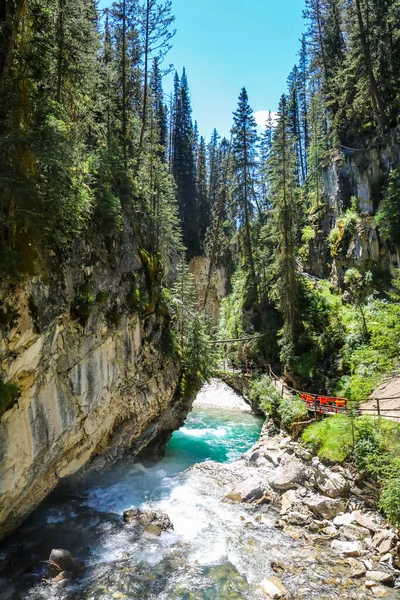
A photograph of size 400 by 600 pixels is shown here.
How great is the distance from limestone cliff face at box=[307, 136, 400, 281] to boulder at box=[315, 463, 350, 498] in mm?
14903

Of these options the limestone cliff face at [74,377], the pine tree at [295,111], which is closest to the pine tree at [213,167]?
the pine tree at [295,111]

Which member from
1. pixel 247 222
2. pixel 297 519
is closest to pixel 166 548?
pixel 297 519

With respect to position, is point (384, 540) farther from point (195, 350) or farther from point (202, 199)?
point (202, 199)

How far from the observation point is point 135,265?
15969 millimetres

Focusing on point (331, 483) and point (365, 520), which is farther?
point (331, 483)

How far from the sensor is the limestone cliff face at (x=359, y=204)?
25.1 meters

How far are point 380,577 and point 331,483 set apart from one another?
4.23 metres

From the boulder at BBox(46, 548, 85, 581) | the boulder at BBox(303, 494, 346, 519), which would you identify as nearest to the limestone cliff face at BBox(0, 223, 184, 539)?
the boulder at BBox(46, 548, 85, 581)

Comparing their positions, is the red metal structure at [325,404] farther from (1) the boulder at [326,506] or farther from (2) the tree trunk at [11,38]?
(2) the tree trunk at [11,38]

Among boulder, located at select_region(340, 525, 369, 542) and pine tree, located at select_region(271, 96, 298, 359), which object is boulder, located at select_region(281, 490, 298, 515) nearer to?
boulder, located at select_region(340, 525, 369, 542)

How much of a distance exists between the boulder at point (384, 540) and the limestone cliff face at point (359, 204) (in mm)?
16918

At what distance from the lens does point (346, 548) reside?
1084 centimetres

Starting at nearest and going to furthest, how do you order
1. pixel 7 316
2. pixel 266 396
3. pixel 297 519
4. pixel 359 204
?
pixel 7 316 < pixel 297 519 < pixel 266 396 < pixel 359 204

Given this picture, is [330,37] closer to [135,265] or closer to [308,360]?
[308,360]
